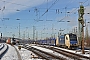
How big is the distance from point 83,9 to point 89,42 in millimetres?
42739

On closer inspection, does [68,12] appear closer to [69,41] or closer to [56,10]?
[56,10]

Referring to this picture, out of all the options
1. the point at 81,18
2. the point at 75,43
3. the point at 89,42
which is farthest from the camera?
the point at 89,42

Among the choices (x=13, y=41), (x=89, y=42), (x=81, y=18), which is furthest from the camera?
(x=13, y=41)

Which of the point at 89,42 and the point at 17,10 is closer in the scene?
the point at 17,10

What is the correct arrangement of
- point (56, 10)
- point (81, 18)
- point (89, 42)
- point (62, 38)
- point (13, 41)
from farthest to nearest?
point (13, 41), point (89, 42), point (62, 38), point (56, 10), point (81, 18)

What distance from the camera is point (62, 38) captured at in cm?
5084

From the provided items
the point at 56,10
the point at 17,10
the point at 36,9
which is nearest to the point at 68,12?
the point at 56,10

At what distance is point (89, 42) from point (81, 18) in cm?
4262

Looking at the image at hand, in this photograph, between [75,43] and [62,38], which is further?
[62,38]

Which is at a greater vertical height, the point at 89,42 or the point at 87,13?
the point at 87,13

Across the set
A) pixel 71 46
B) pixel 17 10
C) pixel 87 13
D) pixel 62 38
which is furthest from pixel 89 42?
pixel 17 10

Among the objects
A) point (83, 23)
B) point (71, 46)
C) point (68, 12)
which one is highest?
point (68, 12)

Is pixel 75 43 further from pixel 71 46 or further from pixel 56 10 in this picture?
pixel 56 10

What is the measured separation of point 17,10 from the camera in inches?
1319
